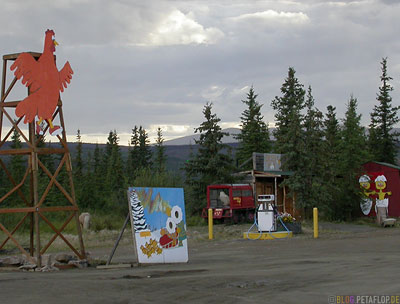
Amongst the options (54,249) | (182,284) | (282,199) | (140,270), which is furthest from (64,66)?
(282,199)

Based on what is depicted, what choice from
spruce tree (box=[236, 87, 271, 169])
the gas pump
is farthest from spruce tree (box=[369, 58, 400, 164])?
the gas pump

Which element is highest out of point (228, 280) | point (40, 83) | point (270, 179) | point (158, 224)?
point (40, 83)

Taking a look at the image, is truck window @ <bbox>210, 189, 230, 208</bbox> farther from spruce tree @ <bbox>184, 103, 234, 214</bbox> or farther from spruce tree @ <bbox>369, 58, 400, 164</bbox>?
spruce tree @ <bbox>369, 58, 400, 164</bbox>

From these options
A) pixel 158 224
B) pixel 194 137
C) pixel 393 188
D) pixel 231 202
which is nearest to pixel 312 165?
pixel 231 202

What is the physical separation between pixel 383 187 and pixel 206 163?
1314 centimetres

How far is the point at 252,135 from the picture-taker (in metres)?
63.5

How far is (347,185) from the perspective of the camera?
134 ft

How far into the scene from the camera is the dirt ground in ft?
32.0

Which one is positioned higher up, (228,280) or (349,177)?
(349,177)

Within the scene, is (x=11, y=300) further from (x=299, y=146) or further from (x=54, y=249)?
(x=299, y=146)

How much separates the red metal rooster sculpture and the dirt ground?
4.46 metres

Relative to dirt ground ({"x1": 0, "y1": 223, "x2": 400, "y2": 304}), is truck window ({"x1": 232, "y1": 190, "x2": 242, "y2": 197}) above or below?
above

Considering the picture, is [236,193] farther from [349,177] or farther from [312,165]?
[349,177]

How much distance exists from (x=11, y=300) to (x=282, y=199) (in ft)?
111
